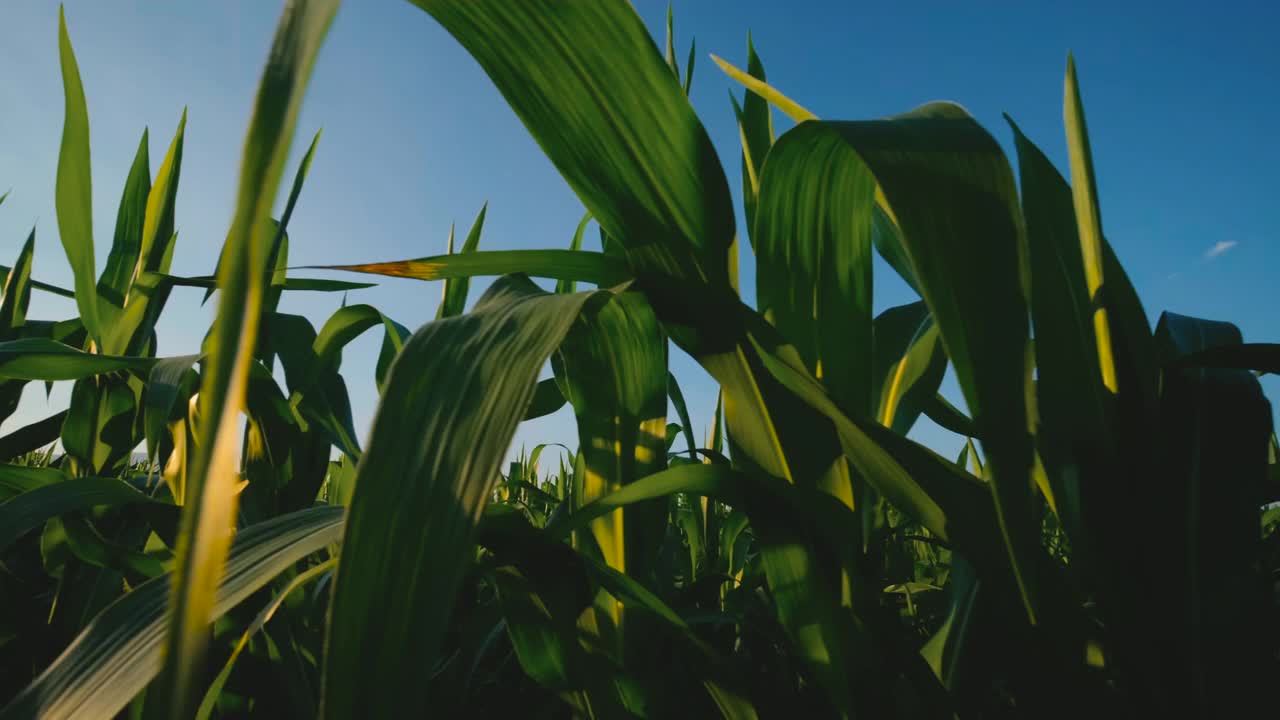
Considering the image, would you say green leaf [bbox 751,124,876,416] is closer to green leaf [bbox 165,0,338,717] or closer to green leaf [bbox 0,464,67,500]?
green leaf [bbox 165,0,338,717]

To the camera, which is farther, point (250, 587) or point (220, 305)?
point (250, 587)

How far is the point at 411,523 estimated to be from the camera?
19 centimetres

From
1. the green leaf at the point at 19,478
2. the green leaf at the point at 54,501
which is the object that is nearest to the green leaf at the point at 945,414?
the green leaf at the point at 54,501

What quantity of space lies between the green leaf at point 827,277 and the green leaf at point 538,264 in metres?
0.09

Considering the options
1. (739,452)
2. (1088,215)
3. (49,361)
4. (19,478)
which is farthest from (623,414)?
(19,478)

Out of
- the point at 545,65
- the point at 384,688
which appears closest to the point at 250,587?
the point at 384,688

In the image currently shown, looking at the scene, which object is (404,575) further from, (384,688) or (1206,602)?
(1206,602)

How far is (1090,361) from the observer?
14.9 inches

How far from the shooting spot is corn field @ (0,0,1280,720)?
19cm

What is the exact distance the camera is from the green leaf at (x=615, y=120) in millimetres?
318

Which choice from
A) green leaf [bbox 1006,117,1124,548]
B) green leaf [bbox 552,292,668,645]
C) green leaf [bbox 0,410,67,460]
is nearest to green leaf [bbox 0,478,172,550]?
green leaf [bbox 552,292,668,645]

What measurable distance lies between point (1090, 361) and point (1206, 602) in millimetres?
133

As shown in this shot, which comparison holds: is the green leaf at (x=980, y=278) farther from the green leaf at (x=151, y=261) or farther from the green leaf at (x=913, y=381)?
the green leaf at (x=151, y=261)

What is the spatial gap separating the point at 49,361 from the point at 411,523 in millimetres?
552
